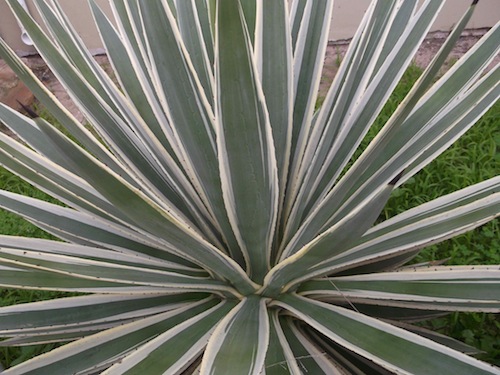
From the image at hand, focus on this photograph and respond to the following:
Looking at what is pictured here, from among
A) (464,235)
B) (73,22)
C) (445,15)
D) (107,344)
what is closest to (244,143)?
(107,344)

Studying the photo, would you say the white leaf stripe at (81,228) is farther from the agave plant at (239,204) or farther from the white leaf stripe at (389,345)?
the white leaf stripe at (389,345)

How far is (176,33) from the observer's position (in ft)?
3.16

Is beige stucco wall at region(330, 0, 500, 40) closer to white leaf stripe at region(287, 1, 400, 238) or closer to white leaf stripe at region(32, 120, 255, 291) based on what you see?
white leaf stripe at region(287, 1, 400, 238)

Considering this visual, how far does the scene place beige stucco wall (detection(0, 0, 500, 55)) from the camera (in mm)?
3004

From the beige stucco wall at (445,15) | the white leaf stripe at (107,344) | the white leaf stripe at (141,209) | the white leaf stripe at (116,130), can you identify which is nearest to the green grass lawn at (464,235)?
the beige stucco wall at (445,15)

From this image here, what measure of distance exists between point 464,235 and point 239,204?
52.0 inches

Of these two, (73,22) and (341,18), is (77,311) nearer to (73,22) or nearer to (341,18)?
(341,18)

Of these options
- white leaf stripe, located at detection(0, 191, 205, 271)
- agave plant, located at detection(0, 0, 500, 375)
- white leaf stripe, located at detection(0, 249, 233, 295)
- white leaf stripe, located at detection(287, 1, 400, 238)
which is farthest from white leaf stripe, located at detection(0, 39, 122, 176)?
white leaf stripe, located at detection(287, 1, 400, 238)

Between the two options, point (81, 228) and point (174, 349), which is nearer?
point (174, 349)

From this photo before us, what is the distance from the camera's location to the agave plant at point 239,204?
89cm

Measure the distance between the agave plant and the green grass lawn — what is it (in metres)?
0.48

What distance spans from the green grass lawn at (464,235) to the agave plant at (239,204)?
481 mm

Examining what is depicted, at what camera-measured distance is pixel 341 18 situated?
3.10m

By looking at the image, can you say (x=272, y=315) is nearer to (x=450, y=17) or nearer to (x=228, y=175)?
(x=228, y=175)
